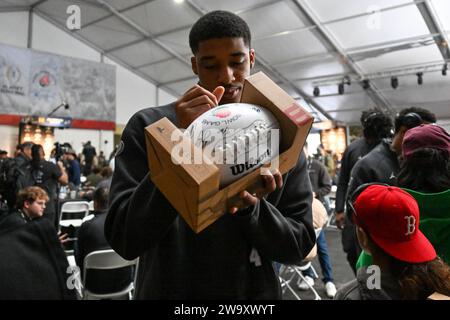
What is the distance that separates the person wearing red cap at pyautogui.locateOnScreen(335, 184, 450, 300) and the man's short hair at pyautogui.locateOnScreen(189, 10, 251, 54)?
23.5 inches

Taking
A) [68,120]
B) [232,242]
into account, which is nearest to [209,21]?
[232,242]

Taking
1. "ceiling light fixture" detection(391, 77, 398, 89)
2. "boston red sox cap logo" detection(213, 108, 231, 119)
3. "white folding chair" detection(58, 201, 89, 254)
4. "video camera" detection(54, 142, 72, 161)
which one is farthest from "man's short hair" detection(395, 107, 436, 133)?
"ceiling light fixture" detection(391, 77, 398, 89)

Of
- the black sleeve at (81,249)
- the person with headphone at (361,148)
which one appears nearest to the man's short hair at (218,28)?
the person with headphone at (361,148)

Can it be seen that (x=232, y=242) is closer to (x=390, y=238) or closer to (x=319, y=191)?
(x=390, y=238)

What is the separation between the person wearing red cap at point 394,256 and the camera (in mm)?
833

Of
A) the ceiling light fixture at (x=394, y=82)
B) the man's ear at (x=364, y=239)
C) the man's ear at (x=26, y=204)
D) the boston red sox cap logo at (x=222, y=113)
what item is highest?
the ceiling light fixture at (x=394, y=82)

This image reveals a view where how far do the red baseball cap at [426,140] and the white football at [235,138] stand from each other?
0.83 metres

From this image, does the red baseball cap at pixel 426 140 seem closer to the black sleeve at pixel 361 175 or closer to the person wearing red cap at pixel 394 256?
the person wearing red cap at pixel 394 256

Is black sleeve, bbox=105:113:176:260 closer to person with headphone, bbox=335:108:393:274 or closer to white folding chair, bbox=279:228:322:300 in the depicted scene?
person with headphone, bbox=335:108:393:274

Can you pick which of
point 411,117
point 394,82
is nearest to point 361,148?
point 411,117

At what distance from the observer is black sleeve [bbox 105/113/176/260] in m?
0.53

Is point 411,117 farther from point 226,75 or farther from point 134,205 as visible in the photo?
point 134,205

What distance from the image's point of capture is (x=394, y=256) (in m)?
0.87

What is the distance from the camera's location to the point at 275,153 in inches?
20.9
